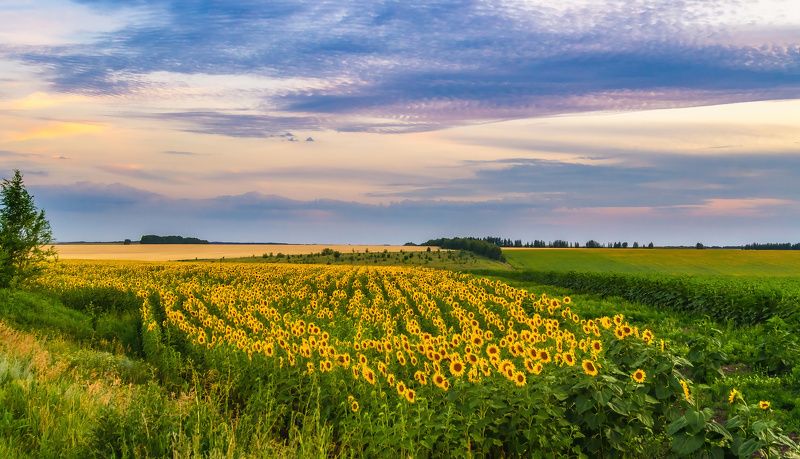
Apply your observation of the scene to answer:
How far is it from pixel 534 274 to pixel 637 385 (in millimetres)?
44410

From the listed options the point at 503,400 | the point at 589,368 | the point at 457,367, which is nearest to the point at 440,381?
the point at 457,367

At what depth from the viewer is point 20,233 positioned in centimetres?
2652

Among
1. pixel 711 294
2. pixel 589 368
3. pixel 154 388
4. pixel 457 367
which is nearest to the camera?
pixel 589 368

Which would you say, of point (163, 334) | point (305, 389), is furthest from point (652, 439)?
point (163, 334)

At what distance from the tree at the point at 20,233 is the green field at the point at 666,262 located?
2058 inches

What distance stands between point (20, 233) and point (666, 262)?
237 feet

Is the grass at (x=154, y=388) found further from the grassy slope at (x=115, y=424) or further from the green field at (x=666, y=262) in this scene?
the green field at (x=666, y=262)

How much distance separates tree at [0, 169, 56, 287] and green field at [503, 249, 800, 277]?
52.3 metres

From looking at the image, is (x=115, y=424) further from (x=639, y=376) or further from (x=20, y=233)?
(x=20, y=233)

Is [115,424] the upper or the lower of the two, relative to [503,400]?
lower

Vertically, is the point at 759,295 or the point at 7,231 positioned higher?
the point at 7,231

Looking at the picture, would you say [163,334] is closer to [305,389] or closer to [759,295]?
[305,389]

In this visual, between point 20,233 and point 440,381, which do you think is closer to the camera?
point 440,381

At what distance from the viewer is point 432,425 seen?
22.3 ft
